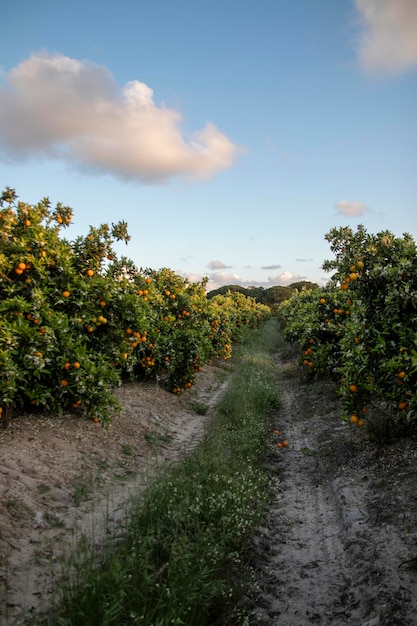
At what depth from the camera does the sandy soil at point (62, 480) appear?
10.8 feet

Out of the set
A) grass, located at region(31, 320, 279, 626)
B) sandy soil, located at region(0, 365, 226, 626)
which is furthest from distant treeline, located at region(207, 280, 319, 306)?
grass, located at region(31, 320, 279, 626)

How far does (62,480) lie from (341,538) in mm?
3201

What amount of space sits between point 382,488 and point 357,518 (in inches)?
→ 26.1

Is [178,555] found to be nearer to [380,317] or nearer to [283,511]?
[283,511]

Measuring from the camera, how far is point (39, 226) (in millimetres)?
6020

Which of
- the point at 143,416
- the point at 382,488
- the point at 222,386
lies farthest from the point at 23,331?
the point at 222,386

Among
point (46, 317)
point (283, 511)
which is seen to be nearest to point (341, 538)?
point (283, 511)

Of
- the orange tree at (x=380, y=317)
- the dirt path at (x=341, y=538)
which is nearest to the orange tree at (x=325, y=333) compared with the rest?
the dirt path at (x=341, y=538)

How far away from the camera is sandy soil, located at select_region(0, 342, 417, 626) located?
320cm

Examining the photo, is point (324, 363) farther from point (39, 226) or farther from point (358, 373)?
point (39, 226)

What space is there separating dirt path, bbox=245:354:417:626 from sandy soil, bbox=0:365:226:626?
1.51 metres

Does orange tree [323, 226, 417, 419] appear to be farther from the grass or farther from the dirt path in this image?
the grass

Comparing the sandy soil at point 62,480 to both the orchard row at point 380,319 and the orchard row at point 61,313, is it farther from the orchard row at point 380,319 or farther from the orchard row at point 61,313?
the orchard row at point 380,319

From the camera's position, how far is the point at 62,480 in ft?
16.3
